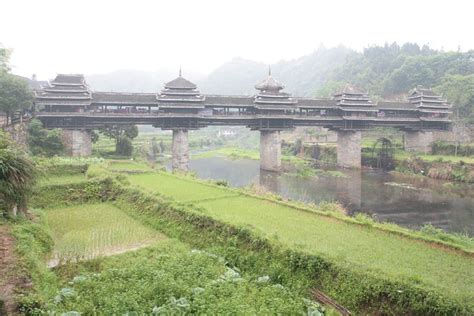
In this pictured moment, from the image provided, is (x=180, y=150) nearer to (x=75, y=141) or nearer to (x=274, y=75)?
(x=75, y=141)

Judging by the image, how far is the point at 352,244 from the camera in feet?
40.7

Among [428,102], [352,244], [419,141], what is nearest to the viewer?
[352,244]

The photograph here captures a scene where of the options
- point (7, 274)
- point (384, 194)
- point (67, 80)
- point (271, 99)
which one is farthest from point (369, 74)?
point (7, 274)

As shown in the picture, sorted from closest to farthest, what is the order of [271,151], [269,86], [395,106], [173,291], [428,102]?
[173,291] < [271,151] < [269,86] < [428,102] < [395,106]

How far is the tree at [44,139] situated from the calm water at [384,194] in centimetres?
1477

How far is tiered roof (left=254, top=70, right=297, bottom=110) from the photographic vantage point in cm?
4550

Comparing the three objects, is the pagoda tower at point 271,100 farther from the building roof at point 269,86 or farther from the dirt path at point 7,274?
the dirt path at point 7,274

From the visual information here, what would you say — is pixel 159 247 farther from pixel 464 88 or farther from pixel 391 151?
pixel 464 88

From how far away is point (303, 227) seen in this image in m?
14.6

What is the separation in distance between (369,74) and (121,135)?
64913 mm

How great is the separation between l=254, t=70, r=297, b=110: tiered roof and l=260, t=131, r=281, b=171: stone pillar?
306cm

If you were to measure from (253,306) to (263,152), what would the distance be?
3864 centimetres

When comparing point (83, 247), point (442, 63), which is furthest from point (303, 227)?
point (442, 63)

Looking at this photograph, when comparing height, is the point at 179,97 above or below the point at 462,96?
below
